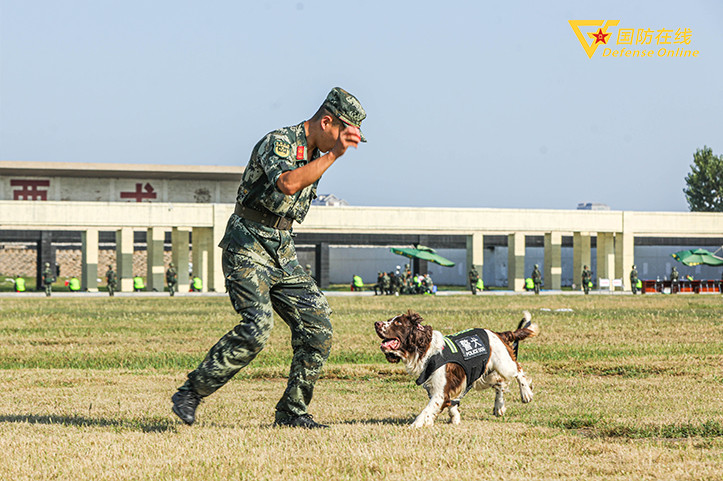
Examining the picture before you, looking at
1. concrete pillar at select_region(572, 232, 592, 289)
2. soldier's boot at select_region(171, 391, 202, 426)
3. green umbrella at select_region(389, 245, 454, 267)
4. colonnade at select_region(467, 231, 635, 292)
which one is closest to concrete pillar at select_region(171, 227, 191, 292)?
green umbrella at select_region(389, 245, 454, 267)

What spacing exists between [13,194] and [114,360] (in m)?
49.1

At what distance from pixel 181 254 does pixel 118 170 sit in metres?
7.60

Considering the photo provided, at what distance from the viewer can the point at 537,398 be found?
8.70 meters

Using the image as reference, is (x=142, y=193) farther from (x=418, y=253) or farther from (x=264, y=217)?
(x=264, y=217)

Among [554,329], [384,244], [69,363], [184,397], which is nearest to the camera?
[184,397]

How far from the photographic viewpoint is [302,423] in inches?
259

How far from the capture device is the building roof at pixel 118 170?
56.9 metres

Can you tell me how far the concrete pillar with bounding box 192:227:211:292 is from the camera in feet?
184

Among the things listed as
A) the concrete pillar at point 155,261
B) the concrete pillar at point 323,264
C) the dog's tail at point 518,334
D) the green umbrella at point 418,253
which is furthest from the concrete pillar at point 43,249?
the dog's tail at point 518,334

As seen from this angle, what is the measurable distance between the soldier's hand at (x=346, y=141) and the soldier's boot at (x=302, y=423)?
2057 mm

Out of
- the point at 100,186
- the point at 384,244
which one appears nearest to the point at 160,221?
the point at 100,186

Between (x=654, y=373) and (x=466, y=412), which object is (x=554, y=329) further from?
(x=466, y=412)

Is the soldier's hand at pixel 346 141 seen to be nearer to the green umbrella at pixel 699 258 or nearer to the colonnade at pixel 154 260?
the colonnade at pixel 154 260

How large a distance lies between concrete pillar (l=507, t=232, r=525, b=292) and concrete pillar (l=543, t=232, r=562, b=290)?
6.84 ft
